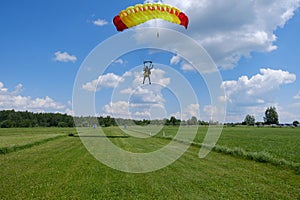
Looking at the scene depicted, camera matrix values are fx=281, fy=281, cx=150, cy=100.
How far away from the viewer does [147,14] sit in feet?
50.1

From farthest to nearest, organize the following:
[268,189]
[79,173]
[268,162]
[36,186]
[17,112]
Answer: [17,112]
[268,162]
[79,173]
[36,186]
[268,189]

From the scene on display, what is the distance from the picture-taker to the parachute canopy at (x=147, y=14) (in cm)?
1516

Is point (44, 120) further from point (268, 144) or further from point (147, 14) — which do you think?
point (147, 14)

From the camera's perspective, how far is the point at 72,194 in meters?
8.91

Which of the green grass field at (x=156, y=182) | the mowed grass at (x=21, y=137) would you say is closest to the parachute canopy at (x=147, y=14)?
the green grass field at (x=156, y=182)

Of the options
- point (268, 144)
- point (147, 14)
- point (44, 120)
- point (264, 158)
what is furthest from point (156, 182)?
point (44, 120)

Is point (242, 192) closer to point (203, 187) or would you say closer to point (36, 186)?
point (203, 187)

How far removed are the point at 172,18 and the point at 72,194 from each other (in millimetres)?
10700

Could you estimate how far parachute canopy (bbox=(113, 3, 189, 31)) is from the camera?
15.2 m

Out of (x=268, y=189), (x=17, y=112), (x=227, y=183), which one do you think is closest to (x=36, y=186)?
(x=227, y=183)

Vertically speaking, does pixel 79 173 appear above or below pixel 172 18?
below

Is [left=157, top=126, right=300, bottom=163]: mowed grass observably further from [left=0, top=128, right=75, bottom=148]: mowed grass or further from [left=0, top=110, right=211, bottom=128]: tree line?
[left=0, top=110, right=211, bottom=128]: tree line

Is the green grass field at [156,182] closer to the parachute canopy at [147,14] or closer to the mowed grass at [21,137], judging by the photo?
the parachute canopy at [147,14]

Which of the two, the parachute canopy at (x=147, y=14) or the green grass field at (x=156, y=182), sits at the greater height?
the parachute canopy at (x=147, y=14)
